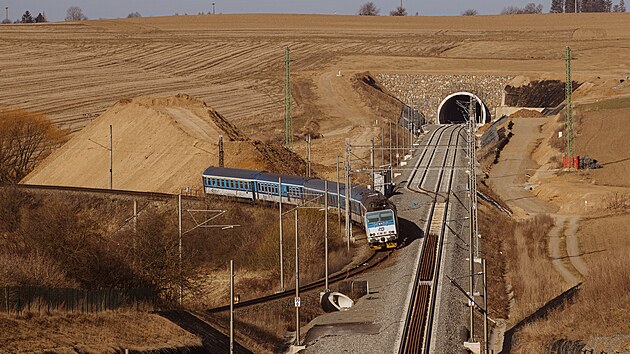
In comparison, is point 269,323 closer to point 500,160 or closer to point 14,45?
point 500,160

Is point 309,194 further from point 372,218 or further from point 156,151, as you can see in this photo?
point 156,151

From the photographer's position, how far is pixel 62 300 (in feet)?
111

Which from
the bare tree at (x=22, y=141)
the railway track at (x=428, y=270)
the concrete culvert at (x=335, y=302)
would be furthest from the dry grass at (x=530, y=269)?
the bare tree at (x=22, y=141)

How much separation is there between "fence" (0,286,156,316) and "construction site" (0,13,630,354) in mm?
66

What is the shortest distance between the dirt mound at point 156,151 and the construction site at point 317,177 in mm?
242

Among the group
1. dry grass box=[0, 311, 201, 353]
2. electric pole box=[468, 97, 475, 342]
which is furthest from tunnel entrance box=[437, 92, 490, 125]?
dry grass box=[0, 311, 201, 353]

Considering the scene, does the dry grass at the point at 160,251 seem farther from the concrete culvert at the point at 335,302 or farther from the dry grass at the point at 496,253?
the dry grass at the point at 496,253

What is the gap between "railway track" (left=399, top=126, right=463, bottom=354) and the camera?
3884cm

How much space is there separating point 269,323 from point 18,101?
272ft

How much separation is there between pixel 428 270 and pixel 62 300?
830 inches

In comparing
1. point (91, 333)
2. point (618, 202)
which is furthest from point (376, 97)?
point (91, 333)

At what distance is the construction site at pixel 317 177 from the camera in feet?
128

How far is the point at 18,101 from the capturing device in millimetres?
117750

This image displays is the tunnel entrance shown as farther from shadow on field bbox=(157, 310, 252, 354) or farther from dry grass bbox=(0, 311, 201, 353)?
dry grass bbox=(0, 311, 201, 353)
